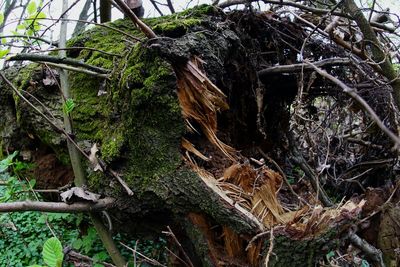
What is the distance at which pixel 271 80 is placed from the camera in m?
2.84

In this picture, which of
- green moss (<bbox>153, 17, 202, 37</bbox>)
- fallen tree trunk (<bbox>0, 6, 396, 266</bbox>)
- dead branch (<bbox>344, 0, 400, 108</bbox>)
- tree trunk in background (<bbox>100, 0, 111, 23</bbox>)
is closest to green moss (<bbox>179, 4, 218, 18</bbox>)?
fallen tree trunk (<bbox>0, 6, 396, 266</bbox>)

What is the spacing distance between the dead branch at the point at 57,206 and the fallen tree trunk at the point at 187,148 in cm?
7

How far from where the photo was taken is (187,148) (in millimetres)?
1839

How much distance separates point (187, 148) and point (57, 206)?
649mm

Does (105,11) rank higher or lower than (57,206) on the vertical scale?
higher

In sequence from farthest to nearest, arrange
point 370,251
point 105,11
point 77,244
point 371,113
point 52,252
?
point 105,11, point 77,244, point 370,251, point 52,252, point 371,113

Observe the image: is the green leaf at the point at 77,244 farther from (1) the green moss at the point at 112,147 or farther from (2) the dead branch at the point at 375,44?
(2) the dead branch at the point at 375,44

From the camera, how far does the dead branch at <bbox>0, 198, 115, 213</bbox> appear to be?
64.2 inches

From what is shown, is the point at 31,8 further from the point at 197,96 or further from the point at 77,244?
the point at 77,244

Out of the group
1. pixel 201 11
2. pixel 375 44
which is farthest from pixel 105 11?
pixel 375 44

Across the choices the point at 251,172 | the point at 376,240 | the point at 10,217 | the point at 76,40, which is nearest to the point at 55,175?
the point at 10,217

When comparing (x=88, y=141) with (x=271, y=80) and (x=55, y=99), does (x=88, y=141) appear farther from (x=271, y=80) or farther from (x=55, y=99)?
(x=271, y=80)

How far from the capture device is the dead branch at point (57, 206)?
163 cm

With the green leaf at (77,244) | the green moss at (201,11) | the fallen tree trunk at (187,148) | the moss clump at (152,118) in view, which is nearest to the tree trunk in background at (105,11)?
the fallen tree trunk at (187,148)
